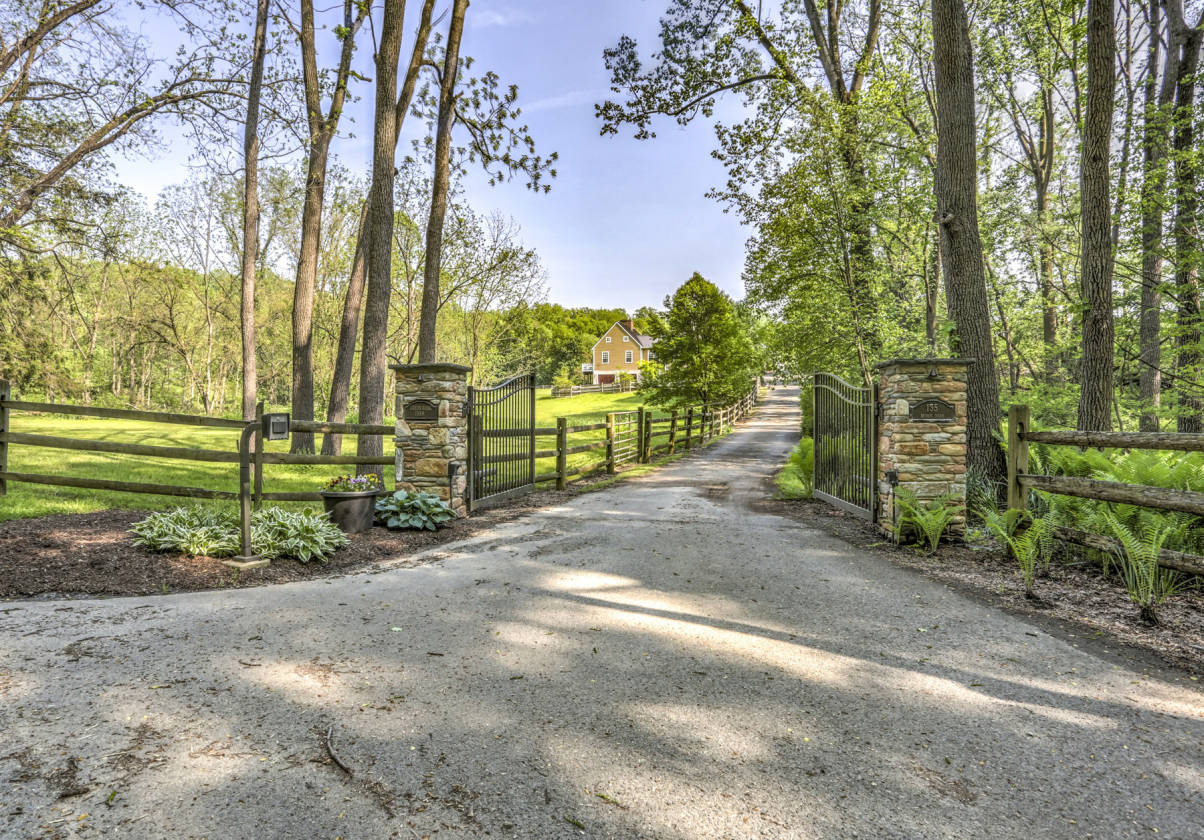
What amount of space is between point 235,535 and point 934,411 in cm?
709

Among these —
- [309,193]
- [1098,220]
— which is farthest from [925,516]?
[309,193]

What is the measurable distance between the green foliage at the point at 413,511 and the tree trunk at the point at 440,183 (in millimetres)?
4956

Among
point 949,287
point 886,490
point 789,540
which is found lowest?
point 789,540

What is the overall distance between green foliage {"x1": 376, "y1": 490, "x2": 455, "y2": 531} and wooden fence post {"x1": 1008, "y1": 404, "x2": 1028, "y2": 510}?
19.8 ft

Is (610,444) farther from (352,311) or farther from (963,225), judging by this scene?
(963,225)

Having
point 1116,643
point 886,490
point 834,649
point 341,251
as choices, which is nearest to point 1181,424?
point 886,490

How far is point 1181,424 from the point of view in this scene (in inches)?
400

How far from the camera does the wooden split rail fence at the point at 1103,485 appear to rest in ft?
13.1

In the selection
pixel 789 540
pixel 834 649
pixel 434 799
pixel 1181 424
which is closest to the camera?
pixel 434 799

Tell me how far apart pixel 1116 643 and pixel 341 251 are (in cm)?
2416

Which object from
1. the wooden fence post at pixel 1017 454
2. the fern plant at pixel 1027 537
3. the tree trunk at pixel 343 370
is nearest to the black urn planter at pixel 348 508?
the tree trunk at pixel 343 370

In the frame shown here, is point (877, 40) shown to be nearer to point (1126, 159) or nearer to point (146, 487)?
point (1126, 159)

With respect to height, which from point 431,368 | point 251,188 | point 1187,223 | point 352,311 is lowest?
point 431,368

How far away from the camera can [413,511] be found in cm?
684
